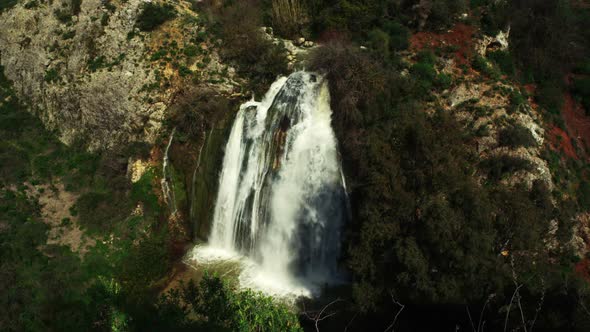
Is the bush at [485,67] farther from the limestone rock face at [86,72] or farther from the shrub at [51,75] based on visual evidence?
the shrub at [51,75]

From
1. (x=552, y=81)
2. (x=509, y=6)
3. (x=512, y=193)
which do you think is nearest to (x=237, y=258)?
(x=512, y=193)

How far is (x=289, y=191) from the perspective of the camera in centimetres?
2044

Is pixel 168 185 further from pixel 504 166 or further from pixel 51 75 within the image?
pixel 504 166

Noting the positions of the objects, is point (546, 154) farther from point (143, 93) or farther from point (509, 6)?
point (143, 93)

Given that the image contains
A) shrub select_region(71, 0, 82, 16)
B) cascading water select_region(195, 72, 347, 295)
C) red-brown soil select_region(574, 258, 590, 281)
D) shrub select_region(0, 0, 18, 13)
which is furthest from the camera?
shrub select_region(0, 0, 18, 13)

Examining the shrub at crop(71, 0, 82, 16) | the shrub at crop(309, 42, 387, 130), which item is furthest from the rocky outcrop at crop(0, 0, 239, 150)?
the shrub at crop(309, 42, 387, 130)

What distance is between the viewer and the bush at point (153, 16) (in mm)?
28203

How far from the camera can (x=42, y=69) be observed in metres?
32.8

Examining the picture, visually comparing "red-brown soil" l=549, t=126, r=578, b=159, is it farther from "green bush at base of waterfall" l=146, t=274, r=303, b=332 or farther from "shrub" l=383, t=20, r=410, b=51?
"green bush at base of waterfall" l=146, t=274, r=303, b=332

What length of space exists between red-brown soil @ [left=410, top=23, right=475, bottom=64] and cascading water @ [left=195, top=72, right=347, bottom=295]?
7.41 m

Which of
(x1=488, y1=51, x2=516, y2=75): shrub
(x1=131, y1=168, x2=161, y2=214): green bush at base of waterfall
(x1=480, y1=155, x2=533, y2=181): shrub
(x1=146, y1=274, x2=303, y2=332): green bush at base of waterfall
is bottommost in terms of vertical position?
(x1=146, y1=274, x2=303, y2=332): green bush at base of waterfall

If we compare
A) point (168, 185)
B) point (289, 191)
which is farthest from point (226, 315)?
point (168, 185)

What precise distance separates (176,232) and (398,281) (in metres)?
13.8

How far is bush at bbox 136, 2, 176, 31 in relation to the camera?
28.2 meters
